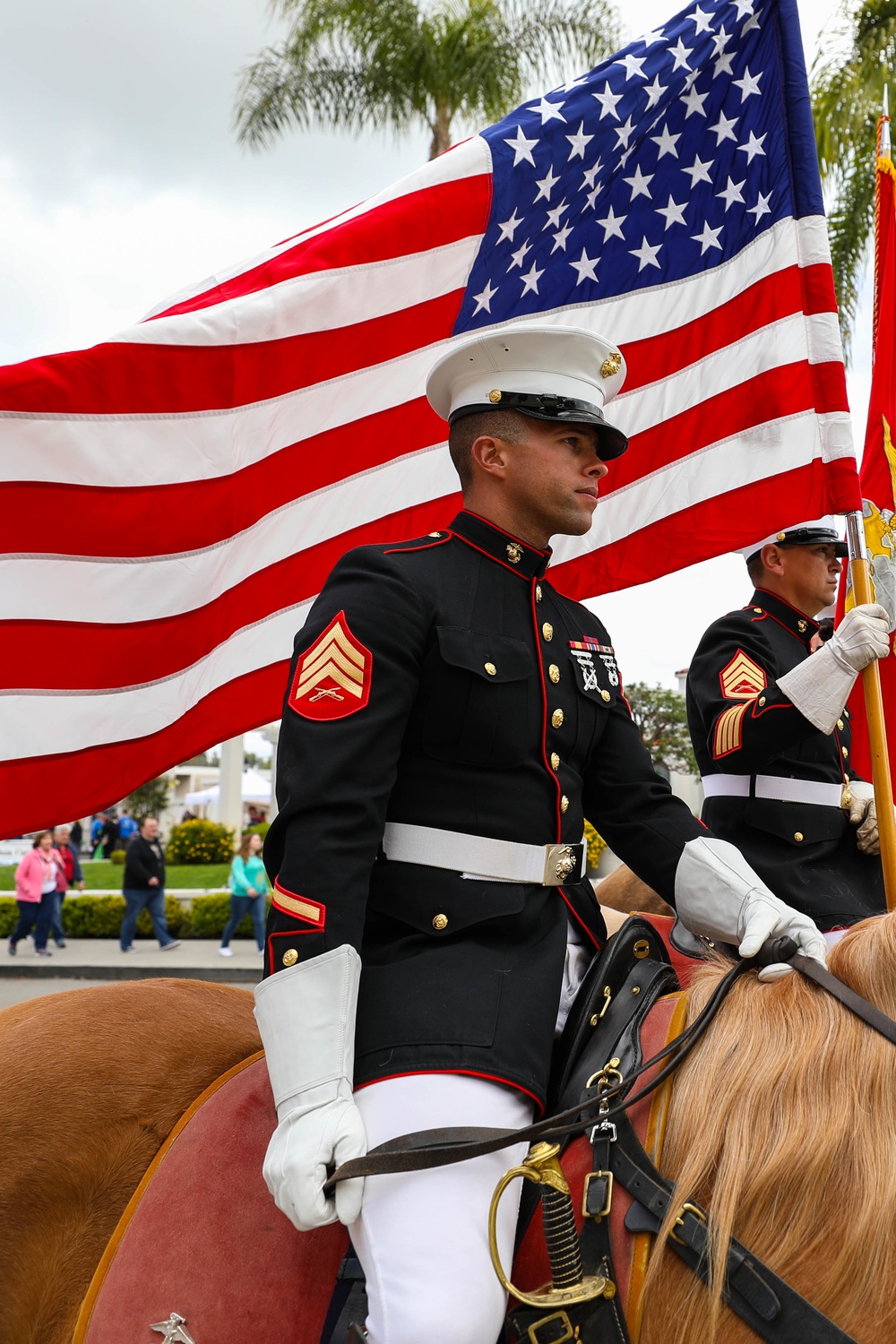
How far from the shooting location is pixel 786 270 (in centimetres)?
365

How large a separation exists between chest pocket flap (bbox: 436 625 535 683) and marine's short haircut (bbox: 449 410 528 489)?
1.46ft

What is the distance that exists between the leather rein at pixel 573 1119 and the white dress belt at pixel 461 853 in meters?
0.42

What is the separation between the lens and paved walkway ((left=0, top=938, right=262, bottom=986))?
537 inches

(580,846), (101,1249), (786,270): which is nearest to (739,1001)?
(580,846)

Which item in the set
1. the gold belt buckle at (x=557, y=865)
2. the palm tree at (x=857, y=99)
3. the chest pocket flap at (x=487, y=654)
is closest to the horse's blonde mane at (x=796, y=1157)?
the gold belt buckle at (x=557, y=865)

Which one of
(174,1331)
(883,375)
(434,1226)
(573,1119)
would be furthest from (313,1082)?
(883,375)

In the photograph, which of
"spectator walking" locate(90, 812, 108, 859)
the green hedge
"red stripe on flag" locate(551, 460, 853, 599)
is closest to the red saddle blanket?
"red stripe on flag" locate(551, 460, 853, 599)

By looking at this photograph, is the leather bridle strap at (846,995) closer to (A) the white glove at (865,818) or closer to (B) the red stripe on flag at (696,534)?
(B) the red stripe on flag at (696,534)

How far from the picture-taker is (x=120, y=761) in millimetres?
3354

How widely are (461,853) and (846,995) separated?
724 mm

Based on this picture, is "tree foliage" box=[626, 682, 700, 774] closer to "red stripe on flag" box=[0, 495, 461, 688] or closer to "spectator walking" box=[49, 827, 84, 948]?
"spectator walking" box=[49, 827, 84, 948]

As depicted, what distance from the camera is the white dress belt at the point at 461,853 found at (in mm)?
2178

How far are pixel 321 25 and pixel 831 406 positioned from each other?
1426cm

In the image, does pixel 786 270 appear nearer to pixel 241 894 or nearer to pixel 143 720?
pixel 143 720
